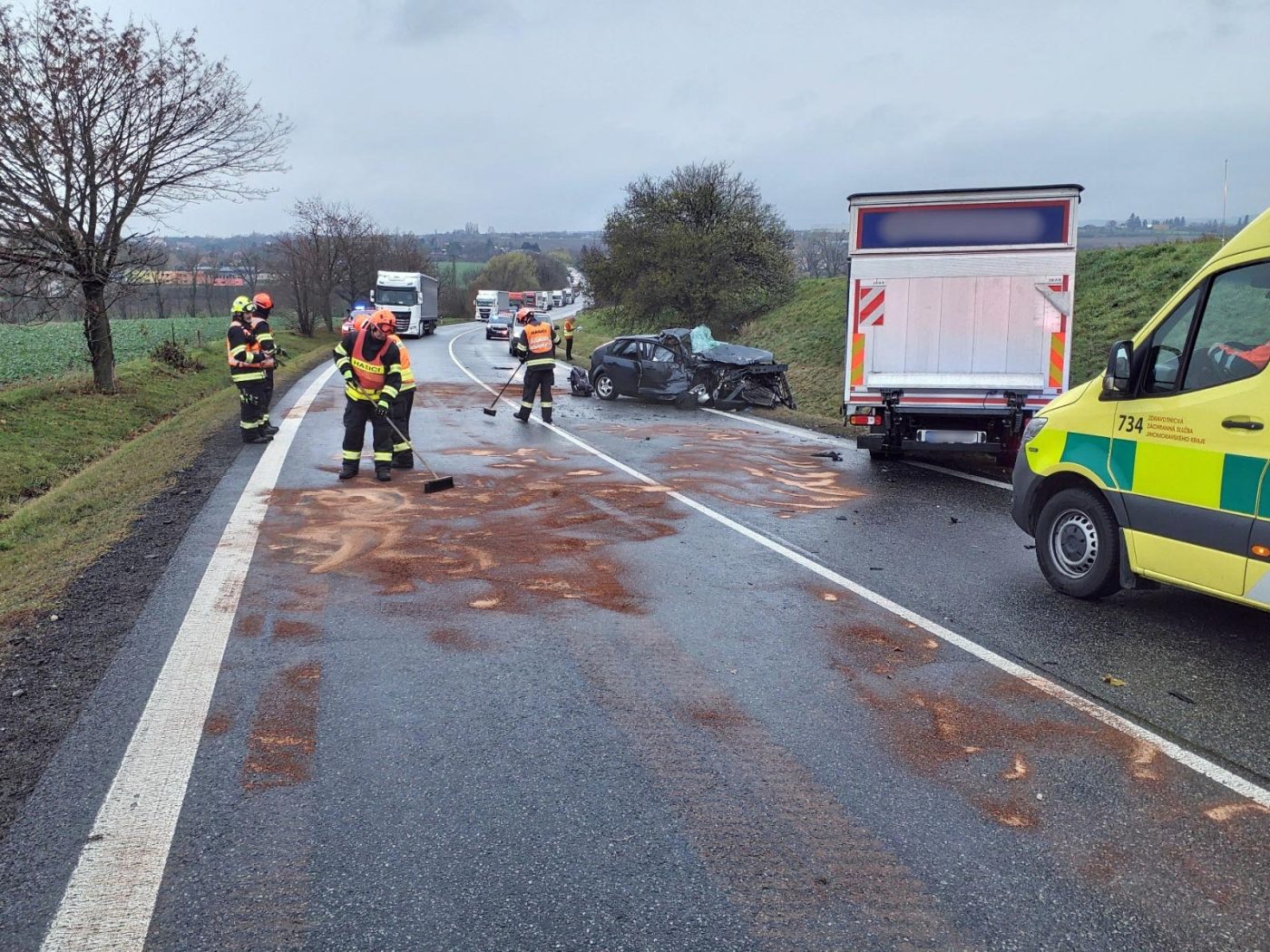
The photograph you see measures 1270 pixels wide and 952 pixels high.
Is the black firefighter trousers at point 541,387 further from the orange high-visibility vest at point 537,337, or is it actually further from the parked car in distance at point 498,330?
the parked car in distance at point 498,330

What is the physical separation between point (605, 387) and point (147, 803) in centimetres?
1785

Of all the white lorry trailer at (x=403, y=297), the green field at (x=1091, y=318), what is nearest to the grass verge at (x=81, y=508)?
the green field at (x=1091, y=318)

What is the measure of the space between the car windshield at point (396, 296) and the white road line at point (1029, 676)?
131ft

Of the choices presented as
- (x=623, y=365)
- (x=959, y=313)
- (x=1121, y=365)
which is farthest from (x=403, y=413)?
(x=623, y=365)

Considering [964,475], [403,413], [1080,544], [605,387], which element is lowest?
[964,475]

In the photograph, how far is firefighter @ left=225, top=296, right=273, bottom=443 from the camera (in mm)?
12852

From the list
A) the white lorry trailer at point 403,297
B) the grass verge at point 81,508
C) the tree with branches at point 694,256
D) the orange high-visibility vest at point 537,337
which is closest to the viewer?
the grass verge at point 81,508

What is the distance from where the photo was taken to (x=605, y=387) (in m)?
21.2

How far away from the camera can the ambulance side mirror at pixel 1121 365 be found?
5.82m

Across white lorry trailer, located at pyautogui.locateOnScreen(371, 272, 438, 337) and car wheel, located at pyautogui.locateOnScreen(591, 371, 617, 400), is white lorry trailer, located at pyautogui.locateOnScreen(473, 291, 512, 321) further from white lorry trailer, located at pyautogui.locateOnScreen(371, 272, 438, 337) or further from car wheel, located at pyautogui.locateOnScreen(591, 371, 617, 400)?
car wheel, located at pyautogui.locateOnScreen(591, 371, 617, 400)

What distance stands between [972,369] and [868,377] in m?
1.19

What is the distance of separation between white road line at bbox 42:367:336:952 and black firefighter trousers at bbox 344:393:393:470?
4.26 meters

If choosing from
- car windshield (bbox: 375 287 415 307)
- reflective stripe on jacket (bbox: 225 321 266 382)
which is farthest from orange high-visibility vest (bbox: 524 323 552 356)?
car windshield (bbox: 375 287 415 307)

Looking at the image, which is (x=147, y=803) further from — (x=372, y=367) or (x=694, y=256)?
(x=694, y=256)
